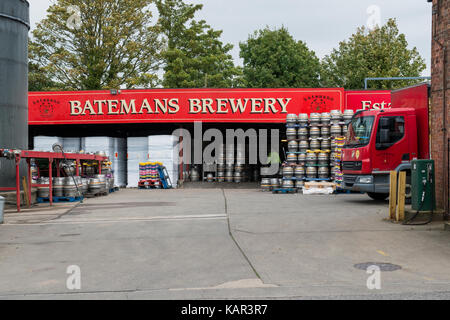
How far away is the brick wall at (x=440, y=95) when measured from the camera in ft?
37.6

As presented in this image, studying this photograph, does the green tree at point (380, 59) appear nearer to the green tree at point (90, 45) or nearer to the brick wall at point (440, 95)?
the green tree at point (90, 45)

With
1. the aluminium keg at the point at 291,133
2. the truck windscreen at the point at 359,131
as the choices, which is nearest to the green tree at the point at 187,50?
the aluminium keg at the point at 291,133

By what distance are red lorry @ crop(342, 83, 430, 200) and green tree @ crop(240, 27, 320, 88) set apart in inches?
1387

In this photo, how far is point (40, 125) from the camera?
2862cm

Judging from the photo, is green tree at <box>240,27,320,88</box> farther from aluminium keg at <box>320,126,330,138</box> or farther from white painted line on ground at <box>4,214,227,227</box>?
white painted line on ground at <box>4,214,227,227</box>

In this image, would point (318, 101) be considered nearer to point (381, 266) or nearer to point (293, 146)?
point (293, 146)

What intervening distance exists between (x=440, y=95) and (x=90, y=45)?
36285mm

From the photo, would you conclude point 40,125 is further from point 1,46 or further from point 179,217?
point 179,217

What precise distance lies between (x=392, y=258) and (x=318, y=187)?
1308cm

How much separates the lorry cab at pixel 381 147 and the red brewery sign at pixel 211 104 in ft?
32.2

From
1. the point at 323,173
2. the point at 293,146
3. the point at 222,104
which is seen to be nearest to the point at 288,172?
the point at 293,146

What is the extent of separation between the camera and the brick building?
11477 millimetres

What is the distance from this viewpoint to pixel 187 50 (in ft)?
159
